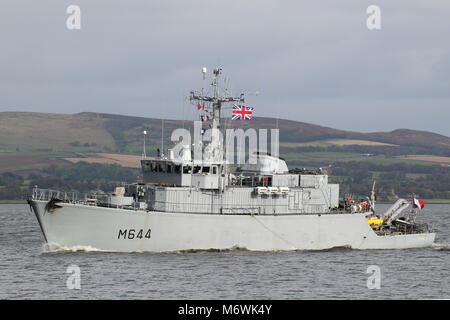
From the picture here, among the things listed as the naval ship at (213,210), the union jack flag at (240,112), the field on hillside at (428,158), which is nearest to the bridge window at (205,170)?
the naval ship at (213,210)

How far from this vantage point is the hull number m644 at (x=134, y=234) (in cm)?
4022

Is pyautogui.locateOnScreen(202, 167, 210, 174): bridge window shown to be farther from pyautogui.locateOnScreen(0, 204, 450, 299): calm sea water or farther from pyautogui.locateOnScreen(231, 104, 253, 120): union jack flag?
pyautogui.locateOnScreen(0, 204, 450, 299): calm sea water

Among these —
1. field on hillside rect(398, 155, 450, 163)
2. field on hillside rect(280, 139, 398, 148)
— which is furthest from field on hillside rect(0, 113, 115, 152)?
field on hillside rect(398, 155, 450, 163)

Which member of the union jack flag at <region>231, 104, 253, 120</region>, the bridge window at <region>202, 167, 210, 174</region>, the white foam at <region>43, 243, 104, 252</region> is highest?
the union jack flag at <region>231, 104, 253, 120</region>

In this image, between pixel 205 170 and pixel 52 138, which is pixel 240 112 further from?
pixel 52 138

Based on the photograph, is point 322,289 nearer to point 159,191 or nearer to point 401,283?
point 401,283

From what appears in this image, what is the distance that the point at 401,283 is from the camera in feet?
120

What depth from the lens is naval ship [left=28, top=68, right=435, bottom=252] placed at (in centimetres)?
4009

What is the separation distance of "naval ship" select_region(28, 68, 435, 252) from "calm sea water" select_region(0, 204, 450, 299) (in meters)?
0.88

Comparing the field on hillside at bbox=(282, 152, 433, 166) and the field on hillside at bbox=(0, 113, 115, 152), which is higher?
the field on hillside at bbox=(0, 113, 115, 152)

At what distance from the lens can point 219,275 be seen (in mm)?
36031

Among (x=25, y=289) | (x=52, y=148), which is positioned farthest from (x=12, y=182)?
(x=25, y=289)

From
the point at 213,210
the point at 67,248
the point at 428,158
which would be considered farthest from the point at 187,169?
the point at 428,158

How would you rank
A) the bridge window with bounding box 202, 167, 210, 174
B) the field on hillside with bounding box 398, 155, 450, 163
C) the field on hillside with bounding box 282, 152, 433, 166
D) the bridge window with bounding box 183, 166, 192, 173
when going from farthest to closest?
the field on hillside with bounding box 398, 155, 450, 163, the field on hillside with bounding box 282, 152, 433, 166, the bridge window with bounding box 202, 167, 210, 174, the bridge window with bounding box 183, 166, 192, 173
